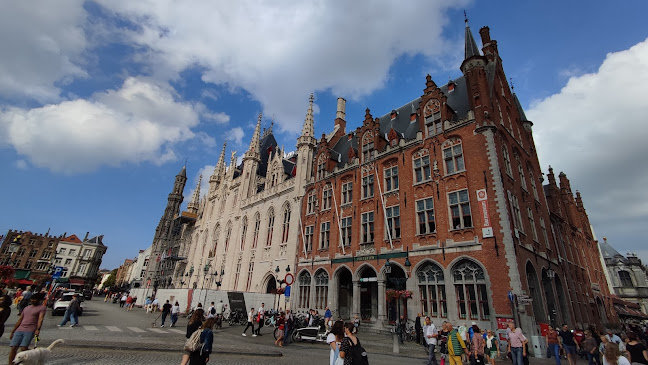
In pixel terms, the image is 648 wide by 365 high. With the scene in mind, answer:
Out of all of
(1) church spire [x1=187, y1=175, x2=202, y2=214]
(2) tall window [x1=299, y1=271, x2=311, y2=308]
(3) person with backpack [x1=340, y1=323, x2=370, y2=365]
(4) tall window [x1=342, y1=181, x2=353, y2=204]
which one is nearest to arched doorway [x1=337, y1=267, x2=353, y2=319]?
(2) tall window [x1=299, y1=271, x2=311, y2=308]

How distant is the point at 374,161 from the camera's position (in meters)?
24.8

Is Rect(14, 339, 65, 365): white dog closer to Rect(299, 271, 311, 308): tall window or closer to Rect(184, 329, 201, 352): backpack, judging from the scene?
Rect(184, 329, 201, 352): backpack

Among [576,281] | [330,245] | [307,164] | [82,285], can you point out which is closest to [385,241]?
[330,245]

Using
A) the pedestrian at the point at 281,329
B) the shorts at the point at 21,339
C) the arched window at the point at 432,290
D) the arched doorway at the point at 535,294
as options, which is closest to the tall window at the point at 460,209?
the arched window at the point at 432,290

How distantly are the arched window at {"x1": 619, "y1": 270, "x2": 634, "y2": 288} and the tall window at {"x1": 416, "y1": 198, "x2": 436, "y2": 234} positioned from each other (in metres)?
60.6

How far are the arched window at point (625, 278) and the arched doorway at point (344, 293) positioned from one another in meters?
60.7

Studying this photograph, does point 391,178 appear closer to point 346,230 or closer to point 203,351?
point 346,230

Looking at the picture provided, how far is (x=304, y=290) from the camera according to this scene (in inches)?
1069

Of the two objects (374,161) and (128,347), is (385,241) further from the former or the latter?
(128,347)

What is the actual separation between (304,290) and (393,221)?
11025 mm

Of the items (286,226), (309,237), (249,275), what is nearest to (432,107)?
(309,237)

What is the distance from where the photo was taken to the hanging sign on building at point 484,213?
55.1 ft

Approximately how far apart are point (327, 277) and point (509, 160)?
1638cm

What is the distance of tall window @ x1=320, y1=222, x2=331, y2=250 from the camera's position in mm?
26655
